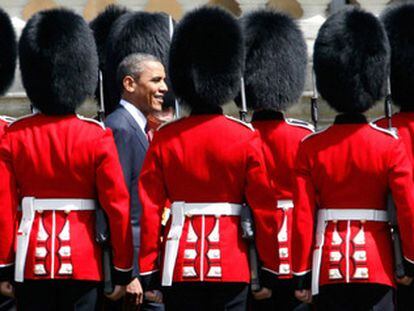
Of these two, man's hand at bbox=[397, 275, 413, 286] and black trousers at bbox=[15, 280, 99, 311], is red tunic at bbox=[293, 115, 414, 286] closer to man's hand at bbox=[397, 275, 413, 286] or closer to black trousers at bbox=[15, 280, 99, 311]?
man's hand at bbox=[397, 275, 413, 286]

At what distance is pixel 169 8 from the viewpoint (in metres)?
12.1

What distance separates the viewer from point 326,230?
890 cm

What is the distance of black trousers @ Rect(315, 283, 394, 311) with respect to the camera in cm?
880

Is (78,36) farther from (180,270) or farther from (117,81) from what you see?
(180,270)

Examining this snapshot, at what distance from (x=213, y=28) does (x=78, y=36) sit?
24.2 inches

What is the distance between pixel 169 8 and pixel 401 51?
8.21 ft

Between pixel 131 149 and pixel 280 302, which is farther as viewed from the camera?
pixel 280 302

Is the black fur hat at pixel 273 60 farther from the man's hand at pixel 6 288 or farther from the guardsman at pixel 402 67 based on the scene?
the man's hand at pixel 6 288

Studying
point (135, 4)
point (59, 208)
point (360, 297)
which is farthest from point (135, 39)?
point (360, 297)

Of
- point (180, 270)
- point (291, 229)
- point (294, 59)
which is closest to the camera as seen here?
point (180, 270)

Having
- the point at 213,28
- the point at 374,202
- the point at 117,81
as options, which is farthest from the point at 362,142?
the point at 117,81

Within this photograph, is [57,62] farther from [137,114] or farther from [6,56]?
[6,56]

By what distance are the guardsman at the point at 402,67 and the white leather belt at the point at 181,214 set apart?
0.99 m

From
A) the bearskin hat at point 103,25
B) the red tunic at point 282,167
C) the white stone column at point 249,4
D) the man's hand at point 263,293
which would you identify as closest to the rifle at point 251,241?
the man's hand at point 263,293
